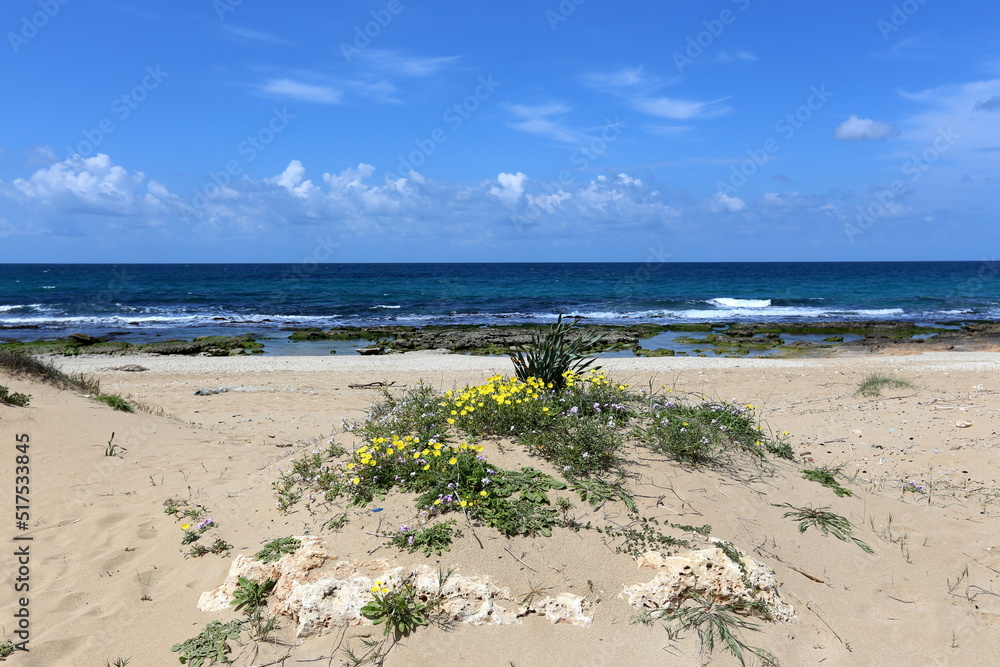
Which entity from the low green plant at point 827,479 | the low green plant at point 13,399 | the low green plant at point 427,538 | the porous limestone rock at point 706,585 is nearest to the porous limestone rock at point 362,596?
the low green plant at point 427,538

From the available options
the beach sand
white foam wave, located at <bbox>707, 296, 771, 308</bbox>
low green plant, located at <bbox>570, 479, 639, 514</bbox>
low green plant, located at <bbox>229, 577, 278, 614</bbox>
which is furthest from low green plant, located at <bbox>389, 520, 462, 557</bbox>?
white foam wave, located at <bbox>707, 296, 771, 308</bbox>

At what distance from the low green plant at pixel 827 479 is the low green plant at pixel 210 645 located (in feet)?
16.1

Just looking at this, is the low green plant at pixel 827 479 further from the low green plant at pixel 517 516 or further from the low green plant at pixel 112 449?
the low green plant at pixel 112 449

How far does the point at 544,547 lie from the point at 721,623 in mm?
1124

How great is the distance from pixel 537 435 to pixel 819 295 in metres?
50.7

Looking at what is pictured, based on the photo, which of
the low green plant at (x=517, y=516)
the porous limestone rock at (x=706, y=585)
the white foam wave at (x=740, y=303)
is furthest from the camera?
the white foam wave at (x=740, y=303)

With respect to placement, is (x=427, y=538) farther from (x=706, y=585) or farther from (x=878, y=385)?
(x=878, y=385)

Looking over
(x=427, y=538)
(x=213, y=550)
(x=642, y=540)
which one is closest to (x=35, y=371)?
(x=213, y=550)

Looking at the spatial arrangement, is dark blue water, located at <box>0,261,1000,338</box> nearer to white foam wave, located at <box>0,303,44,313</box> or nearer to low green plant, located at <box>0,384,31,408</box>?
white foam wave, located at <box>0,303,44,313</box>

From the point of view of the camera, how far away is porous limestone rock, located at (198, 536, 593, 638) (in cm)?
345

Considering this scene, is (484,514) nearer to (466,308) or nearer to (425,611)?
(425,611)

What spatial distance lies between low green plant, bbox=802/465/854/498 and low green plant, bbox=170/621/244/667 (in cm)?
491

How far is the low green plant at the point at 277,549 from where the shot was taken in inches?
152

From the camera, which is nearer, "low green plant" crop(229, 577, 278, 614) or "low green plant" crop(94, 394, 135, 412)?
"low green plant" crop(229, 577, 278, 614)
